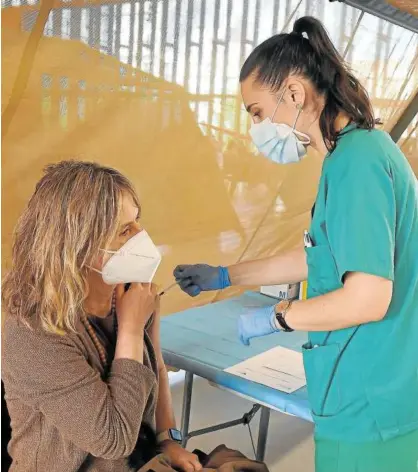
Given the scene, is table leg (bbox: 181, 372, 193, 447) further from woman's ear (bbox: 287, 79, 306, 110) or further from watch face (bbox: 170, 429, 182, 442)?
woman's ear (bbox: 287, 79, 306, 110)

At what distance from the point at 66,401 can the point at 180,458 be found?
396 millimetres

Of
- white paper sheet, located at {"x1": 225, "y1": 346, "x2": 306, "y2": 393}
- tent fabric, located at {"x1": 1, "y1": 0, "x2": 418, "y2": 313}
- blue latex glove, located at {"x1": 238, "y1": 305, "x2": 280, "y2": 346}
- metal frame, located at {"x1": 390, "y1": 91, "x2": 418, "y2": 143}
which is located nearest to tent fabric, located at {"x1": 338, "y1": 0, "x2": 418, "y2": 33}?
tent fabric, located at {"x1": 1, "y1": 0, "x2": 418, "y2": 313}

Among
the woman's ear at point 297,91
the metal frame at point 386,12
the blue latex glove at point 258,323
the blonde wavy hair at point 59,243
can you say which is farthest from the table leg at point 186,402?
the metal frame at point 386,12

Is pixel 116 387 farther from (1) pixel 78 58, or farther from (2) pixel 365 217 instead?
(1) pixel 78 58

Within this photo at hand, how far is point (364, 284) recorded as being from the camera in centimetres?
111

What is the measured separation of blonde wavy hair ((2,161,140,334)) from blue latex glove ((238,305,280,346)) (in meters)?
0.41

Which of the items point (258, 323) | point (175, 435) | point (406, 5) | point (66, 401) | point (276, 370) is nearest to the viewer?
point (66, 401)

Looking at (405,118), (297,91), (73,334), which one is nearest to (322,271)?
(297,91)

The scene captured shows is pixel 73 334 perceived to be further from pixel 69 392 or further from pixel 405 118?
pixel 405 118

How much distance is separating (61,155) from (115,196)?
0.75 metres

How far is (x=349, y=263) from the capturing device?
1.11 metres

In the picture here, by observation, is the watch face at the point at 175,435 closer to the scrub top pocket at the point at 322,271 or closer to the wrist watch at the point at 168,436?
the wrist watch at the point at 168,436

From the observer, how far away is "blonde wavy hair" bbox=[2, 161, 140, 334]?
115 centimetres

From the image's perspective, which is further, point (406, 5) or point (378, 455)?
point (406, 5)
